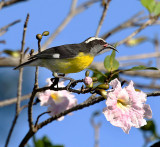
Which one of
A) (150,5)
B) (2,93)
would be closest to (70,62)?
A: (150,5)

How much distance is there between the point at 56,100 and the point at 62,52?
0.74 m

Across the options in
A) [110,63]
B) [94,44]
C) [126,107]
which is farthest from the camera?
[94,44]

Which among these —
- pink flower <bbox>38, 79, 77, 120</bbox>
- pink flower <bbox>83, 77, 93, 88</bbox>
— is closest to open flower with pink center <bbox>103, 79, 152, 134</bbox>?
pink flower <bbox>83, 77, 93, 88</bbox>

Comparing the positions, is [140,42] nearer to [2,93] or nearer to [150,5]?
[150,5]

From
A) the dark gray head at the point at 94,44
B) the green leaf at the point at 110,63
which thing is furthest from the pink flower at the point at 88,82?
the dark gray head at the point at 94,44

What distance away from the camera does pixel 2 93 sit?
830 centimetres

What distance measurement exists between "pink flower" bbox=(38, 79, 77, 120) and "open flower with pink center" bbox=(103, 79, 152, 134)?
2.94 feet

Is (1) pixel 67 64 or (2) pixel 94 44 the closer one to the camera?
(1) pixel 67 64

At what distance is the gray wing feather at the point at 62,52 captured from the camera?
2.38 metres

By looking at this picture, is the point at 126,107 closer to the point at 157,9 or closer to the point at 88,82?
the point at 88,82

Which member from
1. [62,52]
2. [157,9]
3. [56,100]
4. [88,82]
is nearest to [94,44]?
[62,52]

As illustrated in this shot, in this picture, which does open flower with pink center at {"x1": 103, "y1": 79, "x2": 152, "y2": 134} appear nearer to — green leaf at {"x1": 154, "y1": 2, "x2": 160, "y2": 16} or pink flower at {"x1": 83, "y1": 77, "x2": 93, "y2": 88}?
pink flower at {"x1": 83, "y1": 77, "x2": 93, "y2": 88}

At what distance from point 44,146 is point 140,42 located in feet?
13.0

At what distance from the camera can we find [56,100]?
→ 307cm
